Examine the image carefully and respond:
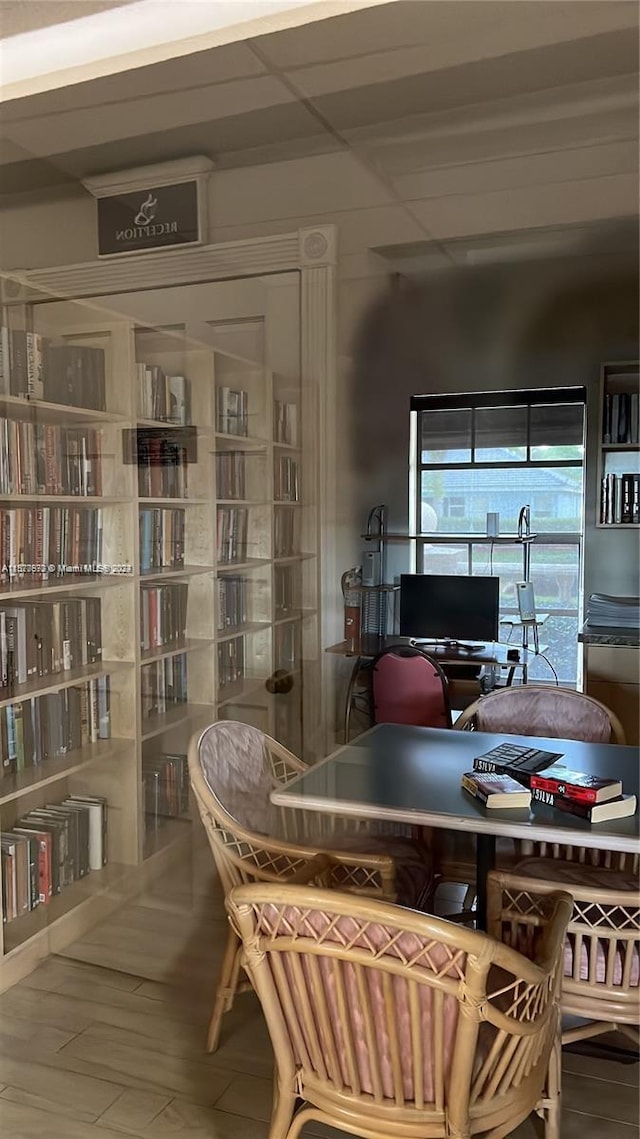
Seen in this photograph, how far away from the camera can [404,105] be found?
151 cm

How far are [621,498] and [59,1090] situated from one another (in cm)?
168

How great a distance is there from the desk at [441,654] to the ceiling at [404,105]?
72 cm

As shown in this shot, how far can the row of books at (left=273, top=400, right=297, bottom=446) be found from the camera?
1.64m

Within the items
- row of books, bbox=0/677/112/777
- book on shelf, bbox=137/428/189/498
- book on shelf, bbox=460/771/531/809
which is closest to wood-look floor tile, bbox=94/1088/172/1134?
row of books, bbox=0/677/112/777

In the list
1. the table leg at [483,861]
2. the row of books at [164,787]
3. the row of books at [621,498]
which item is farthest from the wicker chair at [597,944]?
the row of books at [164,787]

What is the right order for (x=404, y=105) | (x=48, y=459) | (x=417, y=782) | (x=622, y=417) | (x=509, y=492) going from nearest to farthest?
(x=622, y=417) < (x=509, y=492) < (x=404, y=105) < (x=417, y=782) < (x=48, y=459)

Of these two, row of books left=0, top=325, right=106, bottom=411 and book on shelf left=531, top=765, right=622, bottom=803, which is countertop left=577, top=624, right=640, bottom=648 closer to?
book on shelf left=531, top=765, right=622, bottom=803

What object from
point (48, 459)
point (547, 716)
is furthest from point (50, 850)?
point (547, 716)

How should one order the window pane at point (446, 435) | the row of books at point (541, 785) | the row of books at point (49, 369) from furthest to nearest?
the row of books at point (49, 369), the row of books at point (541, 785), the window pane at point (446, 435)

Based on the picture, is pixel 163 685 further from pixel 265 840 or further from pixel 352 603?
pixel 352 603

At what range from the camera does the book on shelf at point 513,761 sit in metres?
1.64

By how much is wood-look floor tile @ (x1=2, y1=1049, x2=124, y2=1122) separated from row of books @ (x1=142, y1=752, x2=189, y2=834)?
0.53 metres

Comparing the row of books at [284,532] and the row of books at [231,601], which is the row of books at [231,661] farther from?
the row of books at [284,532]

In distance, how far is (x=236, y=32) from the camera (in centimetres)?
157
